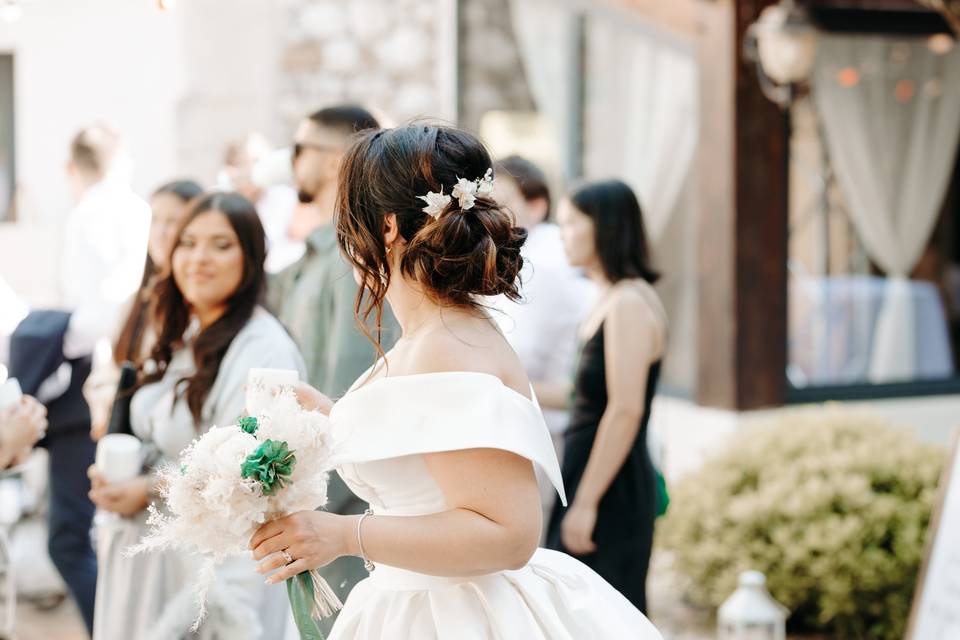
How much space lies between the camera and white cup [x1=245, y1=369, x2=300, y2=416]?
2.13m

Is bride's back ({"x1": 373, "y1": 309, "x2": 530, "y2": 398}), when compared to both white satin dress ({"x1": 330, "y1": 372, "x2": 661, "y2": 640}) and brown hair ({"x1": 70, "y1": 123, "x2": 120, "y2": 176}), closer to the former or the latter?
white satin dress ({"x1": 330, "y1": 372, "x2": 661, "y2": 640})

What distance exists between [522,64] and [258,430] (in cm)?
775

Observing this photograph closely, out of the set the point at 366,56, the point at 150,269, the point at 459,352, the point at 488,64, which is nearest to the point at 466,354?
the point at 459,352

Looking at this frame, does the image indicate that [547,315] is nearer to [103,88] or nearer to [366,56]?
[366,56]

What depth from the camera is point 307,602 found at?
6.72 feet

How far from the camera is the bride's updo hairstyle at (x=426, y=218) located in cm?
207

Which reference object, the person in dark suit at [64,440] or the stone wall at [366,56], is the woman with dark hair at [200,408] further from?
the stone wall at [366,56]

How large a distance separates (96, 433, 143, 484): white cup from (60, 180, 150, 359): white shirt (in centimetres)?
193

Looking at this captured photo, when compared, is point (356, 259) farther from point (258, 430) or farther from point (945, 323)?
point (945, 323)

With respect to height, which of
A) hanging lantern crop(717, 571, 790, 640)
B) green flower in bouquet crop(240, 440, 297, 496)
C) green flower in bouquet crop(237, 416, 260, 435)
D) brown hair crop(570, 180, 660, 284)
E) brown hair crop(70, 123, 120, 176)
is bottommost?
hanging lantern crop(717, 571, 790, 640)

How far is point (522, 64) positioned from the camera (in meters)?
9.36

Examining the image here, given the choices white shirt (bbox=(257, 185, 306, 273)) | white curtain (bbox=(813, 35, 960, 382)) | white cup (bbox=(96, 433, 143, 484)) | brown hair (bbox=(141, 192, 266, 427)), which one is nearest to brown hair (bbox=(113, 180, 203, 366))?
brown hair (bbox=(141, 192, 266, 427))

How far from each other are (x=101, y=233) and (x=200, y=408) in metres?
2.38

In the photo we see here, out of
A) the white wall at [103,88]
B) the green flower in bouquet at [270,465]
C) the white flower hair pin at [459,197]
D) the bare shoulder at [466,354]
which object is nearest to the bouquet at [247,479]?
the green flower in bouquet at [270,465]
